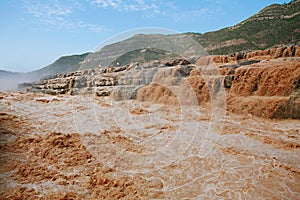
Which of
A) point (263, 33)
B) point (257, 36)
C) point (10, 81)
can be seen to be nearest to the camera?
point (263, 33)

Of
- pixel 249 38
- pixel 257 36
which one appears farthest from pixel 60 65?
pixel 257 36

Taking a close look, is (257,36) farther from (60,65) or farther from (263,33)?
(60,65)

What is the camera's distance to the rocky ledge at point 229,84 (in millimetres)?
6980

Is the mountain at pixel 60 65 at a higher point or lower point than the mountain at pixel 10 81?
higher

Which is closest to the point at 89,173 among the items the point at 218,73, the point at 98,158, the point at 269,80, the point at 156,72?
the point at 98,158

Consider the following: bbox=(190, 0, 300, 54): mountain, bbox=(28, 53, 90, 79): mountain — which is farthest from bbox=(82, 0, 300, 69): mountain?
bbox=(28, 53, 90, 79): mountain

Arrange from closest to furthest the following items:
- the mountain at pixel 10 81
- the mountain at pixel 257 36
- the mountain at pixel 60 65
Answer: the mountain at pixel 257 36 → the mountain at pixel 10 81 → the mountain at pixel 60 65

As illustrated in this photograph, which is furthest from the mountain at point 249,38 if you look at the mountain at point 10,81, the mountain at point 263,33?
the mountain at point 10,81

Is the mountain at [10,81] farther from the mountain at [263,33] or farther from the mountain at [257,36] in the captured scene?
the mountain at [263,33]

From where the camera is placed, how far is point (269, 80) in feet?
24.9

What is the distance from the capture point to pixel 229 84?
28.9 feet

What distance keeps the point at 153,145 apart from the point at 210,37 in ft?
129

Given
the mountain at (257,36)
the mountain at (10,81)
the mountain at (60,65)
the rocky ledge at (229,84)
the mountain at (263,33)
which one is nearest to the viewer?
the rocky ledge at (229,84)

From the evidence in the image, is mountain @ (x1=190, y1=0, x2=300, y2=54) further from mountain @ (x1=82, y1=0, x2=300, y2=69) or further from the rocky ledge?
the rocky ledge
